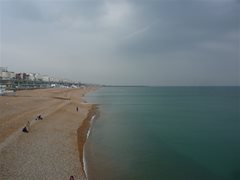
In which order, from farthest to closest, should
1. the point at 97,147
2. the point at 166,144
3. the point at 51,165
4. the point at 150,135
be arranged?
the point at 150,135, the point at 166,144, the point at 97,147, the point at 51,165

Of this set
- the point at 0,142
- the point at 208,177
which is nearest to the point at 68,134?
the point at 0,142

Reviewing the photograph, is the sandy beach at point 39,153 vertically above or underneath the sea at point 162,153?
above

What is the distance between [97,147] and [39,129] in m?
5.94

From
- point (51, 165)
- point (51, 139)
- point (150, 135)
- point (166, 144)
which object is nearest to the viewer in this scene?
point (51, 165)

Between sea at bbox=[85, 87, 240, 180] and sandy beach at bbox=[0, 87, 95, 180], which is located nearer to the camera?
sandy beach at bbox=[0, 87, 95, 180]

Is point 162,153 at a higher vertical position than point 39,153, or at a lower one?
lower

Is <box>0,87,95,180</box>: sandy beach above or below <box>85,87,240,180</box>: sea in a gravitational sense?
above

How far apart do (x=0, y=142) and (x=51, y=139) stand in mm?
4217

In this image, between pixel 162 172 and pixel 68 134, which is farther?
pixel 68 134

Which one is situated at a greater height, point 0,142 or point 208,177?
point 0,142

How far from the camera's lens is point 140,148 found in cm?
2498

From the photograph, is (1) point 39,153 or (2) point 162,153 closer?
(1) point 39,153

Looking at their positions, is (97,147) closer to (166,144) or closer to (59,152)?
(59,152)

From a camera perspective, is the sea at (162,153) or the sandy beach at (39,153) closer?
the sandy beach at (39,153)
